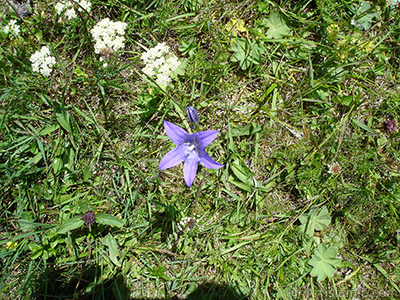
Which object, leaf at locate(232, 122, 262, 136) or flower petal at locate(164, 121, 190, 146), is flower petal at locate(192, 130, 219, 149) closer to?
flower petal at locate(164, 121, 190, 146)

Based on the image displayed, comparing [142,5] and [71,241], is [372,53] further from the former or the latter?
[71,241]

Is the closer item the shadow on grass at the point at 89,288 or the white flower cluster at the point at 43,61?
the white flower cluster at the point at 43,61

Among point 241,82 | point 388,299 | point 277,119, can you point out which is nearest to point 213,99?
point 241,82

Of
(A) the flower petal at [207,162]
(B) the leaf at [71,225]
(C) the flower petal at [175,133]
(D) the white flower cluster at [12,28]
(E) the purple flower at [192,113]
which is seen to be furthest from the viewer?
(D) the white flower cluster at [12,28]

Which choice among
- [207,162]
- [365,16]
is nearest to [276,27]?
[365,16]

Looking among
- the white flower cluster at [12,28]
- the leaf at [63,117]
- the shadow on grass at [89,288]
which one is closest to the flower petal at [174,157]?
the leaf at [63,117]

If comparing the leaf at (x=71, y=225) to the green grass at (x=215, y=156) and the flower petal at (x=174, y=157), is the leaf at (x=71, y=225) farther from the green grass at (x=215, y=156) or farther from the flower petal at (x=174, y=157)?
the flower petal at (x=174, y=157)

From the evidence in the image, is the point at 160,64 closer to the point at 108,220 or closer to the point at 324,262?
the point at 108,220
